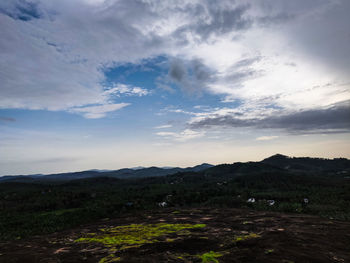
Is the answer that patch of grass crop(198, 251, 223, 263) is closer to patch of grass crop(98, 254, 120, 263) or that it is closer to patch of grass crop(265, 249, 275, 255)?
patch of grass crop(265, 249, 275, 255)

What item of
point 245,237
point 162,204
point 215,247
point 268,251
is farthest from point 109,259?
point 162,204

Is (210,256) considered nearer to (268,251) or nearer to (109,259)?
(268,251)

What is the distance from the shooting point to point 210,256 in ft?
61.1

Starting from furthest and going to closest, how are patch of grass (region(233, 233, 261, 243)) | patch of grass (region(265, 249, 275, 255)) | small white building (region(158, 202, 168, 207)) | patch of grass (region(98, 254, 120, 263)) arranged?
small white building (region(158, 202, 168, 207)) → patch of grass (region(233, 233, 261, 243)) → patch of grass (region(98, 254, 120, 263)) → patch of grass (region(265, 249, 275, 255))

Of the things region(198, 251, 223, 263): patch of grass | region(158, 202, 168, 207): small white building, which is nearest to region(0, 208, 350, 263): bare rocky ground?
region(198, 251, 223, 263): patch of grass

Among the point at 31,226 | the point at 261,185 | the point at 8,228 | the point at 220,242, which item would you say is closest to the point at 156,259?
the point at 220,242

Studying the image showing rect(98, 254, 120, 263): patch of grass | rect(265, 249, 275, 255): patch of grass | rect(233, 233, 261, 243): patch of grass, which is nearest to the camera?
rect(265, 249, 275, 255): patch of grass

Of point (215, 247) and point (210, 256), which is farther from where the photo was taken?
point (215, 247)

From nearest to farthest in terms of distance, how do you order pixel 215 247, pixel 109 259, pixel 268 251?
pixel 268 251
pixel 109 259
pixel 215 247

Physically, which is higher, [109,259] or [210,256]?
[210,256]

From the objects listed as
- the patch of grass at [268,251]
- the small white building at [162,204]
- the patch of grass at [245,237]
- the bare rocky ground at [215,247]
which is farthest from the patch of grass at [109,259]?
the small white building at [162,204]

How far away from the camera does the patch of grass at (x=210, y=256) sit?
688 inches

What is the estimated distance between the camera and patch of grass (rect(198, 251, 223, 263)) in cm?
1748

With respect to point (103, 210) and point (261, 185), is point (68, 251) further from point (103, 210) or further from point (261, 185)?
point (261, 185)
